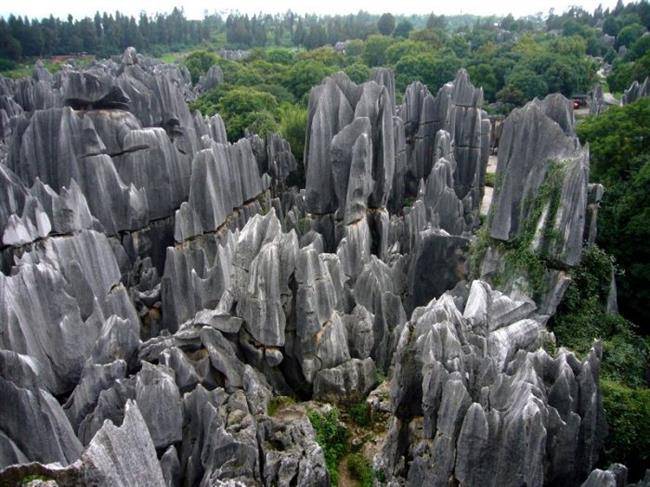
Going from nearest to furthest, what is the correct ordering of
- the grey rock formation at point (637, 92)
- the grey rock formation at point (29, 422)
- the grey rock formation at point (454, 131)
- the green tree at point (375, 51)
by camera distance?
1. the grey rock formation at point (29, 422)
2. the grey rock formation at point (454, 131)
3. the grey rock formation at point (637, 92)
4. the green tree at point (375, 51)

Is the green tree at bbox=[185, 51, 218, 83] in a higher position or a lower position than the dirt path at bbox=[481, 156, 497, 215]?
higher

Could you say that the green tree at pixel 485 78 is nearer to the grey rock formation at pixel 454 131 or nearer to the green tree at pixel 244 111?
the green tree at pixel 244 111

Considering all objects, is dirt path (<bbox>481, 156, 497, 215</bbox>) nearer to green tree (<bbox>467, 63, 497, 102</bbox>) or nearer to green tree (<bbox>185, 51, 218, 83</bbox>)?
green tree (<bbox>467, 63, 497, 102</bbox>)

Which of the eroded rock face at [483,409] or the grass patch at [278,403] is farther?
the grass patch at [278,403]

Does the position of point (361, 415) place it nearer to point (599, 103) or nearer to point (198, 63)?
point (599, 103)

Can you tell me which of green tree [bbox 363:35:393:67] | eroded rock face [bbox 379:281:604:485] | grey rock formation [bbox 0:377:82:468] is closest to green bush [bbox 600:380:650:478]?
eroded rock face [bbox 379:281:604:485]

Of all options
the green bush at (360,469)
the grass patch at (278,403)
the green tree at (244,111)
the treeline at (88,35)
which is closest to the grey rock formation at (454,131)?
the green tree at (244,111)

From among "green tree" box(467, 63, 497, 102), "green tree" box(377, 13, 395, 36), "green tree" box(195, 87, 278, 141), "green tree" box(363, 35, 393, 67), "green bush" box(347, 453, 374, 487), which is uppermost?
"green tree" box(377, 13, 395, 36)
